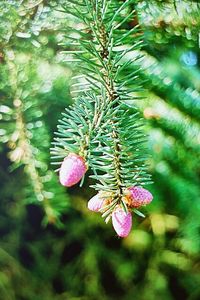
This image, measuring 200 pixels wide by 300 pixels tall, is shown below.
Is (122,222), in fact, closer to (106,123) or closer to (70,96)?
(106,123)

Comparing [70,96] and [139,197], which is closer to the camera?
[139,197]

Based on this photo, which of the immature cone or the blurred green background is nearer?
the immature cone

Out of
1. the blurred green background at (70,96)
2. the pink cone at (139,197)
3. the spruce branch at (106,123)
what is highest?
the spruce branch at (106,123)

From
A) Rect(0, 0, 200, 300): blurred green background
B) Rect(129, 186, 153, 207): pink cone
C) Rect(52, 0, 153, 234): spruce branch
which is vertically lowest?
Rect(0, 0, 200, 300): blurred green background

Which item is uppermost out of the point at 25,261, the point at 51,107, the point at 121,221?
the point at 121,221

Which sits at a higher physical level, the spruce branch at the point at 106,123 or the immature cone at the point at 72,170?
the spruce branch at the point at 106,123

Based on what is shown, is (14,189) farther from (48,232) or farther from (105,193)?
(105,193)

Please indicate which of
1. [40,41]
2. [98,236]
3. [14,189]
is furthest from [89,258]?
[40,41]

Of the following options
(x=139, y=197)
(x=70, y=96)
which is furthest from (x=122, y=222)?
(x=70, y=96)
